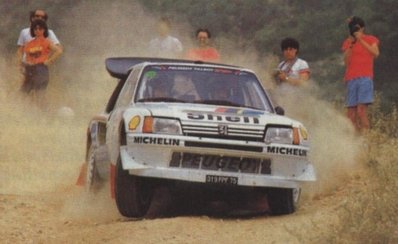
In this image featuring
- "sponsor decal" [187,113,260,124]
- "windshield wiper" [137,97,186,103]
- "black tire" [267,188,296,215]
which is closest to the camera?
"sponsor decal" [187,113,260,124]

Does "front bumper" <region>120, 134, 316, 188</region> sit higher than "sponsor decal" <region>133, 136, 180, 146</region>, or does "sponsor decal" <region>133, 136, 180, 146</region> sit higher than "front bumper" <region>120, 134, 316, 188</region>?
"sponsor decal" <region>133, 136, 180, 146</region>

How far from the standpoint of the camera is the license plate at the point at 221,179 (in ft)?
35.6

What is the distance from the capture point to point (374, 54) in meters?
16.6

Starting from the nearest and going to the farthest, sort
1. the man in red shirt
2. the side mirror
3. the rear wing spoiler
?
the side mirror < the rear wing spoiler < the man in red shirt

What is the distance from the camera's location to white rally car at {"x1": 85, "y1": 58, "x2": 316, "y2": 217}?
10.8m

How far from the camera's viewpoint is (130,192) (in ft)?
35.8

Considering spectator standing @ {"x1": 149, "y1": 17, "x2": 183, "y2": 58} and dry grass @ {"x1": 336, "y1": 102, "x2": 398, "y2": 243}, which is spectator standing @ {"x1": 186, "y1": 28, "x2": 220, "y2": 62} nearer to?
spectator standing @ {"x1": 149, "y1": 17, "x2": 183, "y2": 58}

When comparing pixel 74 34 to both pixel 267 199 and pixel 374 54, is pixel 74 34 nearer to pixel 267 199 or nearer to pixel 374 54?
pixel 374 54

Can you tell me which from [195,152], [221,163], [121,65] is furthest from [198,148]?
[121,65]

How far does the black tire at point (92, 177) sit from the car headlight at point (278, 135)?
213 centimetres

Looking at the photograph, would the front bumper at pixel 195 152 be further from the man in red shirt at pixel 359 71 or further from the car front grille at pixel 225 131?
the man in red shirt at pixel 359 71

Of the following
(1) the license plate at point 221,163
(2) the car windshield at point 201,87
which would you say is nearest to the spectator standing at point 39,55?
(2) the car windshield at point 201,87

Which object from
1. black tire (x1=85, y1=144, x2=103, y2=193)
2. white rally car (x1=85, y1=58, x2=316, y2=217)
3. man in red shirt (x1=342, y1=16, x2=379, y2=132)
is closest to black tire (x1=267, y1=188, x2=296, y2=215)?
white rally car (x1=85, y1=58, x2=316, y2=217)

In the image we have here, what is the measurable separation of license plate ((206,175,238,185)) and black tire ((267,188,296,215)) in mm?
608
